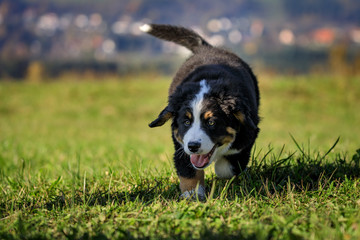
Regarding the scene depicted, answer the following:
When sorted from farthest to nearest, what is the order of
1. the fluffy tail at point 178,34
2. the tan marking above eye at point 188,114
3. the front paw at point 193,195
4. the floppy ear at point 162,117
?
the fluffy tail at point 178,34 → the floppy ear at point 162,117 → the tan marking above eye at point 188,114 → the front paw at point 193,195

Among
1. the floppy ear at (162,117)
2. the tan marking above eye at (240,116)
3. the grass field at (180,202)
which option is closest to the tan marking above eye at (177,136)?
the floppy ear at (162,117)

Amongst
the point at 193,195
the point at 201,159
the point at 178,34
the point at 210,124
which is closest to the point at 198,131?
the point at 210,124

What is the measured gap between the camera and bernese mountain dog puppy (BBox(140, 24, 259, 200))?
306 cm

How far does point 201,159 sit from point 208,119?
→ 34 centimetres

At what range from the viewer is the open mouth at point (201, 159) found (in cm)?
312

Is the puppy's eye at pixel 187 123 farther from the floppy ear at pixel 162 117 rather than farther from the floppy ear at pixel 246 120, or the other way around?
the floppy ear at pixel 246 120

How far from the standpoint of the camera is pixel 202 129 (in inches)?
120

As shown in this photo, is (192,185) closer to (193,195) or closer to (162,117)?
(193,195)

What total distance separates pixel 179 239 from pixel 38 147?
241 inches

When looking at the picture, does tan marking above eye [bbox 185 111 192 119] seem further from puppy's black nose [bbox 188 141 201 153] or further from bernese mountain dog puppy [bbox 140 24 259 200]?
puppy's black nose [bbox 188 141 201 153]

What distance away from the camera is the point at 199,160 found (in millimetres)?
3158

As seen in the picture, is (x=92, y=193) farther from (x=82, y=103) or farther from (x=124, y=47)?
(x=124, y=47)

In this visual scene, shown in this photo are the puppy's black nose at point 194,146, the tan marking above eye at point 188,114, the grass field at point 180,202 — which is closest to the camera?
the grass field at point 180,202

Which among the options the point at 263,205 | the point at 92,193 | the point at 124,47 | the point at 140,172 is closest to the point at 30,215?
the point at 92,193
